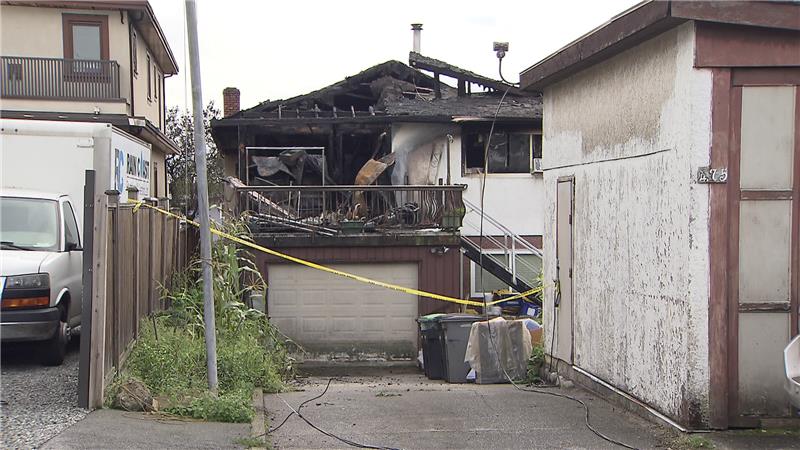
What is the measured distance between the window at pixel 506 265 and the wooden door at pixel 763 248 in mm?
14728

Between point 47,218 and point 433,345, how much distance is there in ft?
21.2

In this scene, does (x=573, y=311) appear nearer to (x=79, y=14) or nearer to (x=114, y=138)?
(x=114, y=138)

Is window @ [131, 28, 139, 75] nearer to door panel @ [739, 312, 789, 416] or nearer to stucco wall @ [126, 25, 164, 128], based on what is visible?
stucco wall @ [126, 25, 164, 128]

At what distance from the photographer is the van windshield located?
963 centimetres

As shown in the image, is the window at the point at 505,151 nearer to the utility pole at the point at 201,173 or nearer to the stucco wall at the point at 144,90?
the stucco wall at the point at 144,90

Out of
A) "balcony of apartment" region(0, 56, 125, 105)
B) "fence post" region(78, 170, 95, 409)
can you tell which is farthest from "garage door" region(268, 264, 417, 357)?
"fence post" region(78, 170, 95, 409)

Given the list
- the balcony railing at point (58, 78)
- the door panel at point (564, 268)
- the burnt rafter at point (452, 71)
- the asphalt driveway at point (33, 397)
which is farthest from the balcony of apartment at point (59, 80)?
the door panel at point (564, 268)

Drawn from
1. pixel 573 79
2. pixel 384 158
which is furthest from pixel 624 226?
pixel 384 158

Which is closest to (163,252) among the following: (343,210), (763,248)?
(343,210)

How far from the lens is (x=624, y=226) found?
8594 mm

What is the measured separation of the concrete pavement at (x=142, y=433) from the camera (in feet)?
20.1

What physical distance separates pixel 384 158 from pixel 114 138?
448 inches

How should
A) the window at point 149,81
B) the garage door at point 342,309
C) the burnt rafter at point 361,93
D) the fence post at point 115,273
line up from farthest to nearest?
1. the window at point 149,81
2. the burnt rafter at point 361,93
3. the garage door at point 342,309
4. the fence post at point 115,273

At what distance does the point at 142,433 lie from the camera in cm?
646
